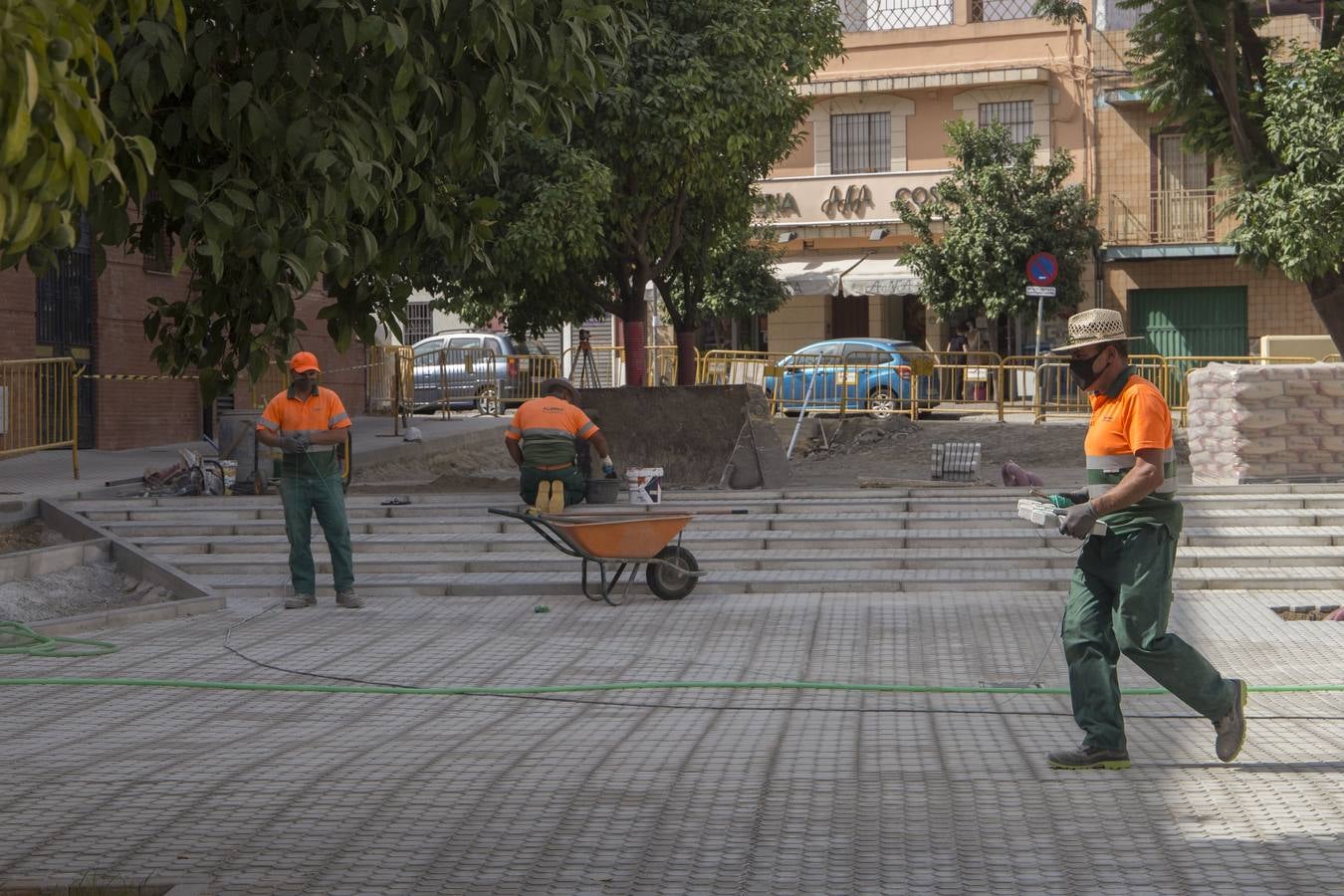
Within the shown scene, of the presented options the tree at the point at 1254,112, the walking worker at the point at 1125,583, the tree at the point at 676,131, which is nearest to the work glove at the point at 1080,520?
the walking worker at the point at 1125,583

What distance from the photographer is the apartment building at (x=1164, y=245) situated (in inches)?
1447

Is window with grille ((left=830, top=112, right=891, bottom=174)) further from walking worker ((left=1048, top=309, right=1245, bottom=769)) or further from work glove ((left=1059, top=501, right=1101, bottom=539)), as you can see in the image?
work glove ((left=1059, top=501, right=1101, bottom=539))

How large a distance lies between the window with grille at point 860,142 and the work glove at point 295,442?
29.4 meters

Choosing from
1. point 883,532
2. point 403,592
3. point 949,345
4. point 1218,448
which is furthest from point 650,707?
point 949,345

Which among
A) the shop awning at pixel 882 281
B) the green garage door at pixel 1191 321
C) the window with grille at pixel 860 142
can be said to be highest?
the window with grille at pixel 860 142

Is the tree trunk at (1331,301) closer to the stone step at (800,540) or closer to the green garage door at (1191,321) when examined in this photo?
the stone step at (800,540)

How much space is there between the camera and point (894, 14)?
39875 mm

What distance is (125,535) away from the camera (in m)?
15.8

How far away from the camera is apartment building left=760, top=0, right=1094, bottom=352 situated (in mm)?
38375

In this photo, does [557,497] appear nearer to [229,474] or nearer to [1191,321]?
[229,474]

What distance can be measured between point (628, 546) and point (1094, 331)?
227 inches

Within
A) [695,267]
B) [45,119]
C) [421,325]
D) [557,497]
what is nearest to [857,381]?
[695,267]

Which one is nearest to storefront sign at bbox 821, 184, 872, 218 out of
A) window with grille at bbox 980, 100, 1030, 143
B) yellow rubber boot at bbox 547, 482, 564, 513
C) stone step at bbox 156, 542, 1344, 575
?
window with grille at bbox 980, 100, 1030, 143

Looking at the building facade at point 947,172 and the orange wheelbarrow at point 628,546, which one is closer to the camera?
the orange wheelbarrow at point 628,546
